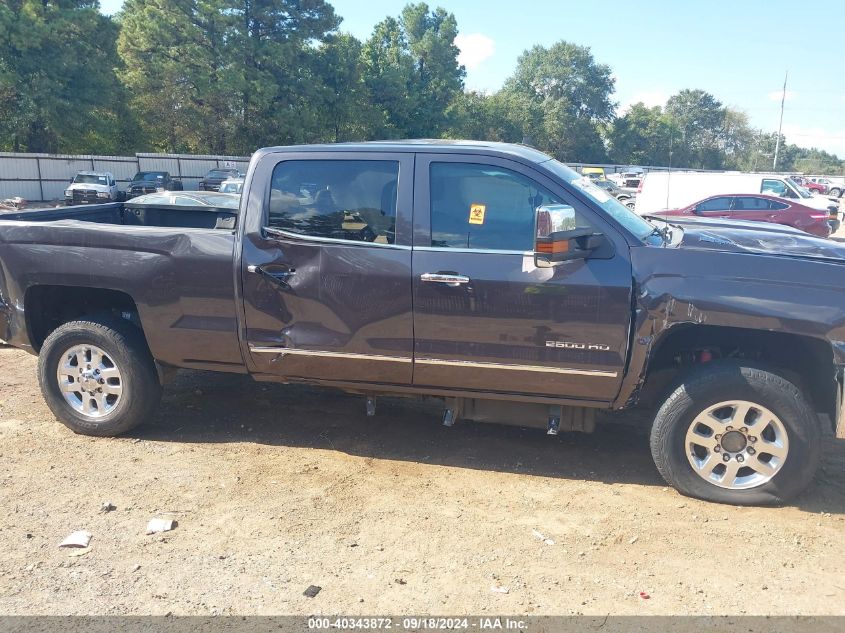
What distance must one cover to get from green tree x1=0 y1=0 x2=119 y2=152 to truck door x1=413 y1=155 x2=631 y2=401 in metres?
35.8

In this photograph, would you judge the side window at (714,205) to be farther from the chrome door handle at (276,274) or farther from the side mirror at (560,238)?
the chrome door handle at (276,274)

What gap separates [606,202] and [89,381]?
143 inches

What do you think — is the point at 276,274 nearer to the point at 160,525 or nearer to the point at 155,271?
the point at 155,271

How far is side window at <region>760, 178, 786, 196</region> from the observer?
19172 millimetres

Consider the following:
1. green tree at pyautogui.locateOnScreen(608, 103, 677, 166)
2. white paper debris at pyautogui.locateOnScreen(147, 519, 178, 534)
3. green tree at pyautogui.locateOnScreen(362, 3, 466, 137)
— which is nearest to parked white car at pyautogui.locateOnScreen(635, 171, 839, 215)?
white paper debris at pyautogui.locateOnScreen(147, 519, 178, 534)

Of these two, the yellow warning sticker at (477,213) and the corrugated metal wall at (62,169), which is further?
the corrugated metal wall at (62,169)

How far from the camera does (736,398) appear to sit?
12.4ft

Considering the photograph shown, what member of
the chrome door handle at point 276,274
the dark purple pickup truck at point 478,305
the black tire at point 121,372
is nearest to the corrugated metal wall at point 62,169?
the black tire at point 121,372

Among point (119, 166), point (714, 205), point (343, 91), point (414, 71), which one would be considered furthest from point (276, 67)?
point (714, 205)

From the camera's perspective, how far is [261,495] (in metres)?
4.07

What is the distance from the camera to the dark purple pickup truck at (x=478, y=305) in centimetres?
375

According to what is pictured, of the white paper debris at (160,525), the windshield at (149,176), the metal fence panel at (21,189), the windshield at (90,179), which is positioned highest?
the windshield at (149,176)

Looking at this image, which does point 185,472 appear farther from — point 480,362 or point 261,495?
point 480,362

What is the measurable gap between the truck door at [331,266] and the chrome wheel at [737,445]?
172 cm
